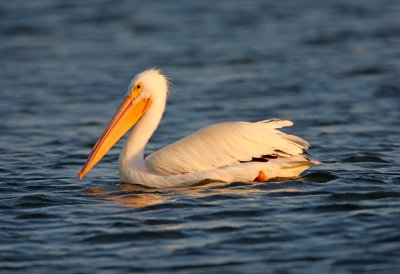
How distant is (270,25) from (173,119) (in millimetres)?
6157

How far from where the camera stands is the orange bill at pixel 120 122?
8.26 meters

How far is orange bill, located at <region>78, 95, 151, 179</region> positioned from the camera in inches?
325

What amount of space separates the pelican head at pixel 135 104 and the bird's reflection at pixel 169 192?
0.58m

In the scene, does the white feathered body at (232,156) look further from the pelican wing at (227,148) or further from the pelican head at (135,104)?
the pelican head at (135,104)

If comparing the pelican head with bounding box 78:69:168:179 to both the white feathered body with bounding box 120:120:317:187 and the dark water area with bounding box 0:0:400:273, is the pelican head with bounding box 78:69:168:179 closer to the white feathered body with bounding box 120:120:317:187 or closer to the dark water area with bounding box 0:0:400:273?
the dark water area with bounding box 0:0:400:273

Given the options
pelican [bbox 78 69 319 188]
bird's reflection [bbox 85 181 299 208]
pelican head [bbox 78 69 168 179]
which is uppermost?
pelican head [bbox 78 69 168 179]

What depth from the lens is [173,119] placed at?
37.6ft

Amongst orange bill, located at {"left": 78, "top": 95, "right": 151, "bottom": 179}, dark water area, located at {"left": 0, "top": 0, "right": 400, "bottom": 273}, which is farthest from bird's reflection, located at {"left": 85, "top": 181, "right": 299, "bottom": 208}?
orange bill, located at {"left": 78, "top": 95, "right": 151, "bottom": 179}

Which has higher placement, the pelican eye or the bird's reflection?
the pelican eye

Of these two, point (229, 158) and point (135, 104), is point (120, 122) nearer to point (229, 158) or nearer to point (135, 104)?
point (135, 104)

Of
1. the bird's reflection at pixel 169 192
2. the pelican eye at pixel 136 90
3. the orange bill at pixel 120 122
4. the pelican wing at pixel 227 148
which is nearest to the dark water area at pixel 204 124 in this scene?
the bird's reflection at pixel 169 192

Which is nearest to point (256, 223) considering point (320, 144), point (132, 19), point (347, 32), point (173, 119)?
point (320, 144)

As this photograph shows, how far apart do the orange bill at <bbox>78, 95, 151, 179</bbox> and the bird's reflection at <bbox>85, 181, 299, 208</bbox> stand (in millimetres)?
533

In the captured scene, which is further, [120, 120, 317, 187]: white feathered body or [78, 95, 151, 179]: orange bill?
[78, 95, 151, 179]: orange bill
